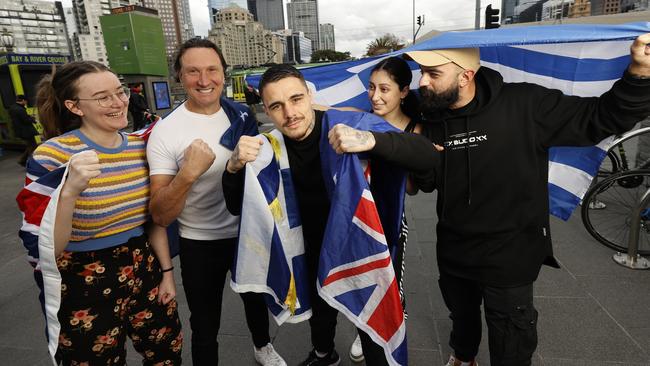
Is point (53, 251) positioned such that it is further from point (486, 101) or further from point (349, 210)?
point (486, 101)

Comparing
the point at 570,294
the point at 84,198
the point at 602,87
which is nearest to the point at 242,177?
the point at 84,198

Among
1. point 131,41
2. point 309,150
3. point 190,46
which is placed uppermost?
point 131,41

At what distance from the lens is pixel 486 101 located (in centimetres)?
173

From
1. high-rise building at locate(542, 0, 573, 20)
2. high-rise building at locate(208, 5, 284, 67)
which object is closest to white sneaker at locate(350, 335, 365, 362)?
high-rise building at locate(542, 0, 573, 20)

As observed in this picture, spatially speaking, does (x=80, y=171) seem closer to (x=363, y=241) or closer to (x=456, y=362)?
(x=363, y=241)

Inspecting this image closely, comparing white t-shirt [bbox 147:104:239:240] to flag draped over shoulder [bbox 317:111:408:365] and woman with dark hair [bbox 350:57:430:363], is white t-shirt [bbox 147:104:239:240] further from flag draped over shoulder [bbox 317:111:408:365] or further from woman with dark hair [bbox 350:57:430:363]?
woman with dark hair [bbox 350:57:430:363]

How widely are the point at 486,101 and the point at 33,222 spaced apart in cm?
197

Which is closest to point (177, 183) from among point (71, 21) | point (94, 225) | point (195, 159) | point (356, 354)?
point (195, 159)

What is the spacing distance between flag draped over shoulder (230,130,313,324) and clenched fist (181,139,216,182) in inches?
7.2

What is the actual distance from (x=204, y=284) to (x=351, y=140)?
1.21 meters

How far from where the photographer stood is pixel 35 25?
11881cm

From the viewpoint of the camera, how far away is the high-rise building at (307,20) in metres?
146

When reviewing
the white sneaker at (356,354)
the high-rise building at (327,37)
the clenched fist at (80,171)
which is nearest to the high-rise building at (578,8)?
the white sneaker at (356,354)

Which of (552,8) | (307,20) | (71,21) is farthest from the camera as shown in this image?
(307,20)
